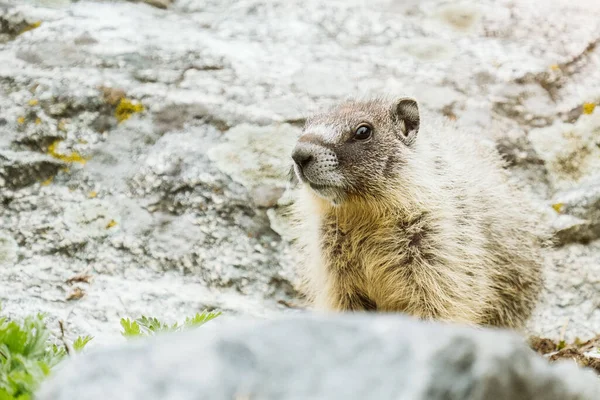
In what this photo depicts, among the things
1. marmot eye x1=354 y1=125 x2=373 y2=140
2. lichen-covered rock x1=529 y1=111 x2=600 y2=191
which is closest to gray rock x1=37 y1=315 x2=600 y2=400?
marmot eye x1=354 y1=125 x2=373 y2=140

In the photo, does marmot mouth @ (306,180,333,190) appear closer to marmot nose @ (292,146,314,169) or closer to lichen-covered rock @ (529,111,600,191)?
marmot nose @ (292,146,314,169)

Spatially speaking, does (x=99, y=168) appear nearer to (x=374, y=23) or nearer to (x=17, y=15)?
(x=17, y=15)

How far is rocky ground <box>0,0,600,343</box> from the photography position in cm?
459

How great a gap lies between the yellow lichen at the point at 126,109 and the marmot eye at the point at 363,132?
1.87 m

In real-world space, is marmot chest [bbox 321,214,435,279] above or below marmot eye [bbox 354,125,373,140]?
below

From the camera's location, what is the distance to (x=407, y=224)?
439cm

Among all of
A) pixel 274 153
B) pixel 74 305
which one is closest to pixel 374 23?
pixel 274 153

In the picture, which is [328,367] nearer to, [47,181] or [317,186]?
[317,186]

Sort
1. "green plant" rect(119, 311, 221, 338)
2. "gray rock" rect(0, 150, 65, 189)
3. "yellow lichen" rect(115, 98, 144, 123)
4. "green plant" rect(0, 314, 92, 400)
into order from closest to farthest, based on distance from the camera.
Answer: "green plant" rect(0, 314, 92, 400) → "green plant" rect(119, 311, 221, 338) → "gray rock" rect(0, 150, 65, 189) → "yellow lichen" rect(115, 98, 144, 123)

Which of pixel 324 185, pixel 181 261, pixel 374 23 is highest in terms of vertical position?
pixel 374 23

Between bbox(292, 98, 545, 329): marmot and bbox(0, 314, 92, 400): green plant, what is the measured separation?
187 centimetres

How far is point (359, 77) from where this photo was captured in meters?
5.75

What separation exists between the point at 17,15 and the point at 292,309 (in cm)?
349

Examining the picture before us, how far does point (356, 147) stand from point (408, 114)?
0.54 m
